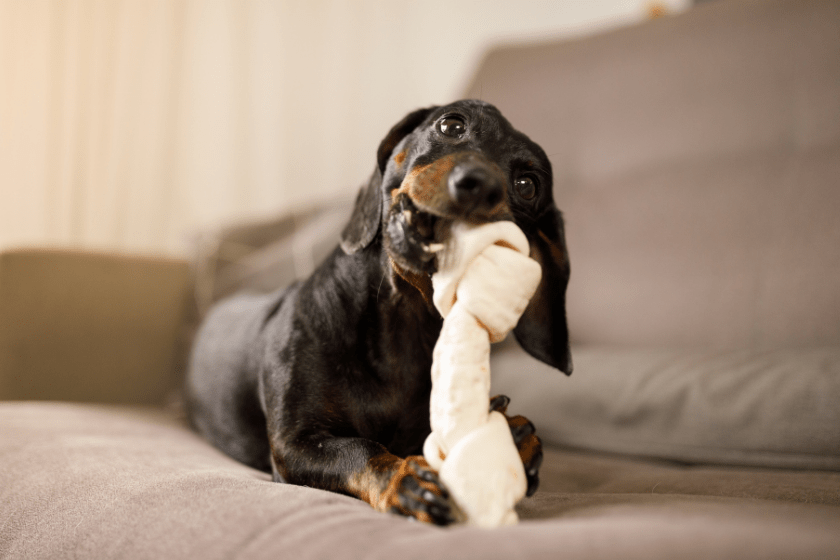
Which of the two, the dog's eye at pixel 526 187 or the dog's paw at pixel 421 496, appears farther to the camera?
the dog's eye at pixel 526 187

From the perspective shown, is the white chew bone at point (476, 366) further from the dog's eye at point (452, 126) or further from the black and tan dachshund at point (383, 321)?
the dog's eye at point (452, 126)

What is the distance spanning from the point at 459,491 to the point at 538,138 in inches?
70.0

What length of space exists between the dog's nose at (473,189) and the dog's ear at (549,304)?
0.37m

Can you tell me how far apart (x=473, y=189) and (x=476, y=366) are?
260mm

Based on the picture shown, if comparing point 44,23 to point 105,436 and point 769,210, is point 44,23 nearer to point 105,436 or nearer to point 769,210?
point 105,436

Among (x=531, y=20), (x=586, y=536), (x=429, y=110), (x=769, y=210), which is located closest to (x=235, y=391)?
(x=429, y=110)

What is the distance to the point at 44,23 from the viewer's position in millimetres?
3164

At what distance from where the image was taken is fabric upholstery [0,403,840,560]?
62cm

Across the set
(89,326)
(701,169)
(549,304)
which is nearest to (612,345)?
(701,169)

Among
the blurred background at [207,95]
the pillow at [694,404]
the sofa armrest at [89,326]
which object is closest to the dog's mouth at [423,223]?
the pillow at [694,404]

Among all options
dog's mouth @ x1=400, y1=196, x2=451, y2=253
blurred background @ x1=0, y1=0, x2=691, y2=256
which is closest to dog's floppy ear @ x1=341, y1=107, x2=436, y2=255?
dog's mouth @ x1=400, y1=196, x2=451, y2=253

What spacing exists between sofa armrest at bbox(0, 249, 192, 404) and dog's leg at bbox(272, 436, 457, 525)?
53.9 inches

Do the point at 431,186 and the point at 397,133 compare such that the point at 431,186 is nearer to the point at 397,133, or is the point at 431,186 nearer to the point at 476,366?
the point at 476,366

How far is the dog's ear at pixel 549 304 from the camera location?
1.23 meters
